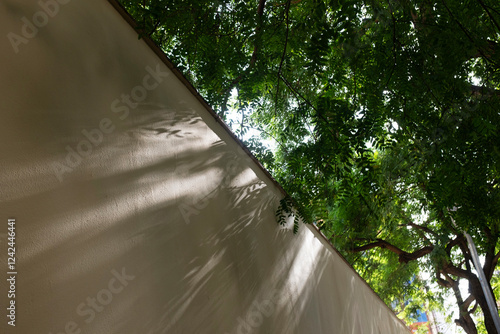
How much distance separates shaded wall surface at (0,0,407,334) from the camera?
1407 mm

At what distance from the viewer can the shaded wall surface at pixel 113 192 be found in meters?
1.41

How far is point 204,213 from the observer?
2.43m

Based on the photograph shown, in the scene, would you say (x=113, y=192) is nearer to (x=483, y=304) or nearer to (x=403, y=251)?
(x=403, y=251)

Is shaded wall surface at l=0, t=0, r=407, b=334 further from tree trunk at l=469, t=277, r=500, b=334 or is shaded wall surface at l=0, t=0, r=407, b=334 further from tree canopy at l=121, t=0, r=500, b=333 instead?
tree trunk at l=469, t=277, r=500, b=334

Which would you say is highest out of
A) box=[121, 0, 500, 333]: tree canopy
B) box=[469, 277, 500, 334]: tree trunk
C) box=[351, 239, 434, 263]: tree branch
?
box=[121, 0, 500, 333]: tree canopy

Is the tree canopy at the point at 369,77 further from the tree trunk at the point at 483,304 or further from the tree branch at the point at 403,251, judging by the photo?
the tree trunk at the point at 483,304

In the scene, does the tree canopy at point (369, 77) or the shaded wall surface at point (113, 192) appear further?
the tree canopy at point (369, 77)

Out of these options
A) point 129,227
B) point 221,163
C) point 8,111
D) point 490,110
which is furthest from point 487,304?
point 8,111

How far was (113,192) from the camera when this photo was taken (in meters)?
1.77

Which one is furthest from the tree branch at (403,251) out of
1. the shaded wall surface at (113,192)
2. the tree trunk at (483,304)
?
the shaded wall surface at (113,192)

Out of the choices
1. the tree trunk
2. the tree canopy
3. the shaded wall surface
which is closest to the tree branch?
the tree trunk

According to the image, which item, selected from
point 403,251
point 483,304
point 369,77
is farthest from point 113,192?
point 483,304

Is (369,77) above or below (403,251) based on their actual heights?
above

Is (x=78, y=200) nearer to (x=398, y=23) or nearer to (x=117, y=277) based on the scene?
(x=117, y=277)
